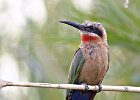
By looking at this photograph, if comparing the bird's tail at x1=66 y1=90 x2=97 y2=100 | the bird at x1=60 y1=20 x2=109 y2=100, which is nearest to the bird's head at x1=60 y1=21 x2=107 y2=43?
the bird at x1=60 y1=20 x2=109 y2=100

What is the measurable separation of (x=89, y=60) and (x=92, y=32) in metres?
0.18

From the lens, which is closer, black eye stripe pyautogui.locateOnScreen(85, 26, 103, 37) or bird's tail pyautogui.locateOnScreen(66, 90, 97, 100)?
bird's tail pyautogui.locateOnScreen(66, 90, 97, 100)

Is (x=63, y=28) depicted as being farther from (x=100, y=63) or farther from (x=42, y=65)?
(x=100, y=63)

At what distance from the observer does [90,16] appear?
358 cm

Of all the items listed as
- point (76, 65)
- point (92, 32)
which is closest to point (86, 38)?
point (92, 32)

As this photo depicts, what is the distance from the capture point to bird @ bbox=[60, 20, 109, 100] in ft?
11.5

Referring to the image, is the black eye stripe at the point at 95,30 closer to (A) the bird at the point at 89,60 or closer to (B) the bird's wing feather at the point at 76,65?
(A) the bird at the point at 89,60

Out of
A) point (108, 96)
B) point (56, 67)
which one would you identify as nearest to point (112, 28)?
point (108, 96)

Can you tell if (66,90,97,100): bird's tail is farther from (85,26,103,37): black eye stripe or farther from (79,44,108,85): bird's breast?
(85,26,103,37): black eye stripe

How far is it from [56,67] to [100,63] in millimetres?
826

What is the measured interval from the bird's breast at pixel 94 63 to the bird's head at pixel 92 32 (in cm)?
4

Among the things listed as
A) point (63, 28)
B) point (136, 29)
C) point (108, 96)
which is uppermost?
point (63, 28)

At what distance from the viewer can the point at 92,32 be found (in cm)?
360

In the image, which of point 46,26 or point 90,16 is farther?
point 46,26
